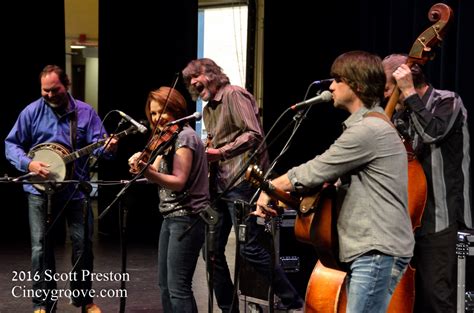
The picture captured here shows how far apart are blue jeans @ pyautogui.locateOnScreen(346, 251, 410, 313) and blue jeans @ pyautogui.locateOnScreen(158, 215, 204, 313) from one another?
1.27 meters

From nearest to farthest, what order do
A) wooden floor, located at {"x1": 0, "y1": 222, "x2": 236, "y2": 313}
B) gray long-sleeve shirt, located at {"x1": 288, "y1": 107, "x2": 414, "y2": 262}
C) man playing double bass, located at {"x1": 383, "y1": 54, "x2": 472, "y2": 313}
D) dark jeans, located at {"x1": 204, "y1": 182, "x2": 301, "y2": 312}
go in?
gray long-sleeve shirt, located at {"x1": 288, "y1": 107, "x2": 414, "y2": 262} < man playing double bass, located at {"x1": 383, "y1": 54, "x2": 472, "y2": 313} < dark jeans, located at {"x1": 204, "y1": 182, "x2": 301, "y2": 312} < wooden floor, located at {"x1": 0, "y1": 222, "x2": 236, "y2": 313}

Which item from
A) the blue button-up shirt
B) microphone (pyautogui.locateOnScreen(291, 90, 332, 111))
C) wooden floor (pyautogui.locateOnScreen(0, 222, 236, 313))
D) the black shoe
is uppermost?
microphone (pyautogui.locateOnScreen(291, 90, 332, 111))

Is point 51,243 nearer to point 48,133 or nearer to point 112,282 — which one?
point 48,133

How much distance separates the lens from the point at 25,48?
29.4ft

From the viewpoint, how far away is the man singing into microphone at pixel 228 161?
5449 mm

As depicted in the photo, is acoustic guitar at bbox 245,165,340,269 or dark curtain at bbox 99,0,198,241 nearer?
acoustic guitar at bbox 245,165,340,269

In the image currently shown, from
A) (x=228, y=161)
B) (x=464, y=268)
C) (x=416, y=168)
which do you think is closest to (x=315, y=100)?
(x=416, y=168)

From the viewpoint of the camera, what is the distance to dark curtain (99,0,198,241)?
938 centimetres

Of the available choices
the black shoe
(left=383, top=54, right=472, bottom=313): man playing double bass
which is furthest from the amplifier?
the black shoe

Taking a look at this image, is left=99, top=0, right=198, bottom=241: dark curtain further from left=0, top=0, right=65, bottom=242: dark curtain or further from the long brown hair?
the long brown hair

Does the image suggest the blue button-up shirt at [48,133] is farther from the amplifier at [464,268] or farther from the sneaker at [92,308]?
the amplifier at [464,268]

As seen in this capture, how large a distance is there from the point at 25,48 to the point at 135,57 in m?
1.23

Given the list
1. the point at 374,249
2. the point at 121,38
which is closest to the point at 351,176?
the point at 374,249

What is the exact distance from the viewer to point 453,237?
444 centimetres
